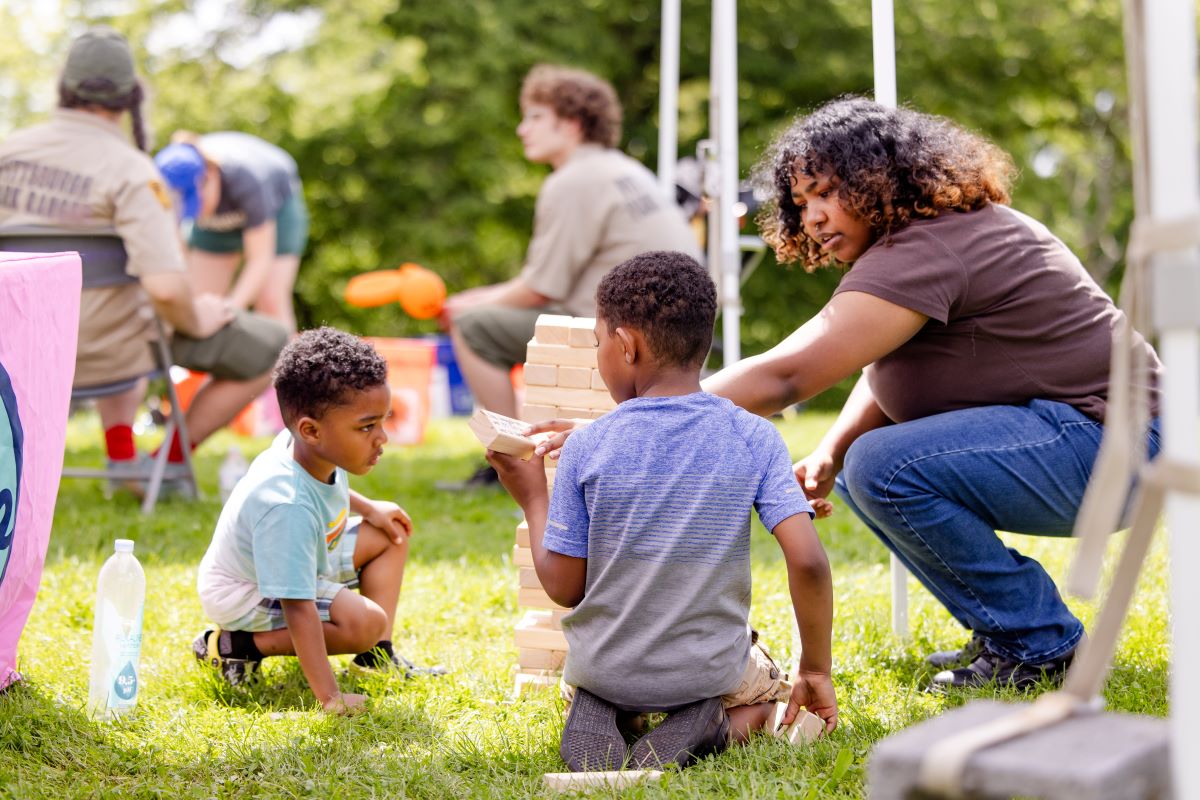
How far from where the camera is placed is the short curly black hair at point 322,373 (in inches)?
109

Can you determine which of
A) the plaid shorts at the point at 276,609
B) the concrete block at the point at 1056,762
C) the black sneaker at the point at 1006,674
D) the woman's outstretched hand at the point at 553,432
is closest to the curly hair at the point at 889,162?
the woman's outstretched hand at the point at 553,432

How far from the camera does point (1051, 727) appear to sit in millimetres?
1372

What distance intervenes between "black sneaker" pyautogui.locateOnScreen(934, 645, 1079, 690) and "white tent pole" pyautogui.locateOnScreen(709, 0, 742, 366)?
7.59ft

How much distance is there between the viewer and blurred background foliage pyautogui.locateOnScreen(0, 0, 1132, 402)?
536 inches

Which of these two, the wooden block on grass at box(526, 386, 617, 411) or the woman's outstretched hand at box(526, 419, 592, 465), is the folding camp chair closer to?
the wooden block on grass at box(526, 386, 617, 411)

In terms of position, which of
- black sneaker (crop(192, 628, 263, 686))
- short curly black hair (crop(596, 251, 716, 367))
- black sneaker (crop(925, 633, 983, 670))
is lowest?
black sneaker (crop(925, 633, 983, 670))

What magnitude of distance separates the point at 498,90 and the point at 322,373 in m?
11.1

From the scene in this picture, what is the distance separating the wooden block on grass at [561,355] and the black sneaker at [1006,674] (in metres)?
1.07

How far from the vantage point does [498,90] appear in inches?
527

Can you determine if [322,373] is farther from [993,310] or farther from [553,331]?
[993,310]

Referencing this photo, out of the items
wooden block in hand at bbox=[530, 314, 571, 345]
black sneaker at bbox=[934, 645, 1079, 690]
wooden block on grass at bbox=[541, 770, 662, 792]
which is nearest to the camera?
wooden block on grass at bbox=[541, 770, 662, 792]

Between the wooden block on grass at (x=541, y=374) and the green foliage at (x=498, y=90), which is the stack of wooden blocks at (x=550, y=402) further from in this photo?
the green foliage at (x=498, y=90)

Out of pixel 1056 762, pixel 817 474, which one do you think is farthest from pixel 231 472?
pixel 1056 762

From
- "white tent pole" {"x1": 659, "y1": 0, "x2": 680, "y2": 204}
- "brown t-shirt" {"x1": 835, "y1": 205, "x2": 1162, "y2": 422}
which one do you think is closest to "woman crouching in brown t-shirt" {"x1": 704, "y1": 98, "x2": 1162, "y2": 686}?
"brown t-shirt" {"x1": 835, "y1": 205, "x2": 1162, "y2": 422}
